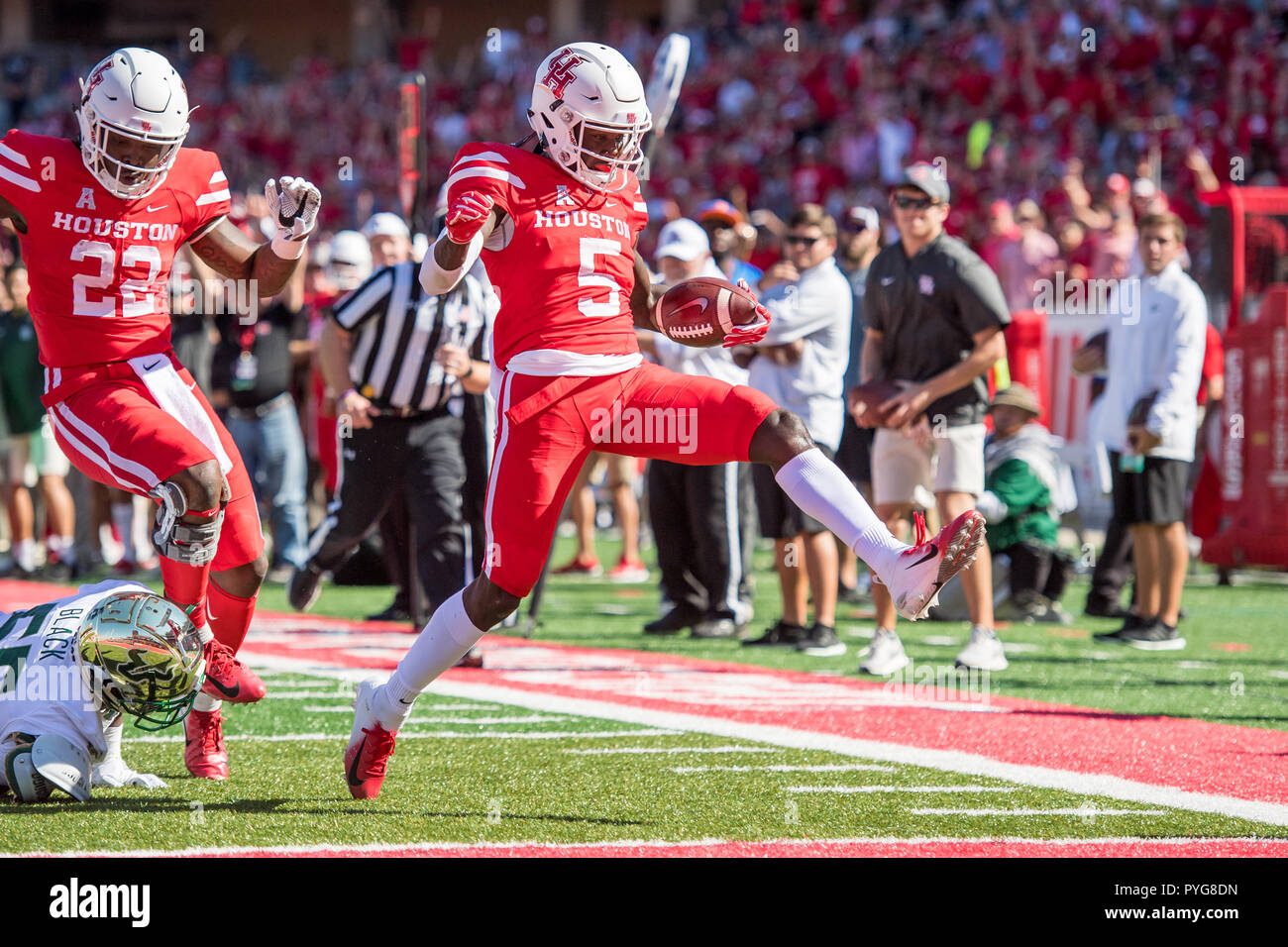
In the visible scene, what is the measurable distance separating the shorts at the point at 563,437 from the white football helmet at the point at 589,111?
1.82ft

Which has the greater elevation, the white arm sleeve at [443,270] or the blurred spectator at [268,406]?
the white arm sleeve at [443,270]

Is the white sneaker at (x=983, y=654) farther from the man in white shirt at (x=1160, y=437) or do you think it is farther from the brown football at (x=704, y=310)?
the brown football at (x=704, y=310)

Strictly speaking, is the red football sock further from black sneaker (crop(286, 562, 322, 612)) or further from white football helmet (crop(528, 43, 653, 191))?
black sneaker (crop(286, 562, 322, 612))

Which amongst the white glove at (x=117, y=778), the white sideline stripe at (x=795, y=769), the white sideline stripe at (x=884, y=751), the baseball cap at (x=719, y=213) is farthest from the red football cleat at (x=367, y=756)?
the baseball cap at (x=719, y=213)

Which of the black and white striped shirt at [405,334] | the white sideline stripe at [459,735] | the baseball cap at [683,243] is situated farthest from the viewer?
the baseball cap at [683,243]

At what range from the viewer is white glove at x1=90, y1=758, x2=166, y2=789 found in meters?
4.26

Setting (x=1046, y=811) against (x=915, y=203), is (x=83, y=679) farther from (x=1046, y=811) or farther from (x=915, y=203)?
(x=915, y=203)

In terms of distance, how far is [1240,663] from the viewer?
6.79 meters

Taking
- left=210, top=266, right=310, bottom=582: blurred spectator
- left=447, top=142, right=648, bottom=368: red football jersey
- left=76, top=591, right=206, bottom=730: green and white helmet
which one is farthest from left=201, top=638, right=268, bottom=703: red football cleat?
left=210, top=266, right=310, bottom=582: blurred spectator

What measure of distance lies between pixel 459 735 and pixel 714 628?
2.64 meters

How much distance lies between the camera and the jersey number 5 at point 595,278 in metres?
4.18

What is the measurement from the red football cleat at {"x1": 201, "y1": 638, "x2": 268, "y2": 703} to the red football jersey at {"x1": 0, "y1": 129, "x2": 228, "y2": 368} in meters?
0.82
